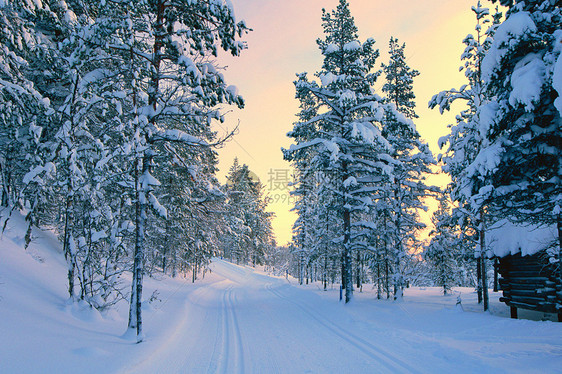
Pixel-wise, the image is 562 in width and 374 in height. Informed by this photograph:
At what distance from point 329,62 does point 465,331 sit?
51.0 ft

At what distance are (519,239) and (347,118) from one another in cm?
1062

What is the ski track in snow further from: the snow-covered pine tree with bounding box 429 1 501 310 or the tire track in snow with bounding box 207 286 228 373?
the snow-covered pine tree with bounding box 429 1 501 310

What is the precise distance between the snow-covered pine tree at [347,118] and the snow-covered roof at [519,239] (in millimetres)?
6250

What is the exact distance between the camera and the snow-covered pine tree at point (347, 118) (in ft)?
54.9

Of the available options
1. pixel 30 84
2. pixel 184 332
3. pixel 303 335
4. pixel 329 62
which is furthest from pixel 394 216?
pixel 30 84

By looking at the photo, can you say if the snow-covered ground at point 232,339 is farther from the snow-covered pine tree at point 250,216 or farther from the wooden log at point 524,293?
the snow-covered pine tree at point 250,216

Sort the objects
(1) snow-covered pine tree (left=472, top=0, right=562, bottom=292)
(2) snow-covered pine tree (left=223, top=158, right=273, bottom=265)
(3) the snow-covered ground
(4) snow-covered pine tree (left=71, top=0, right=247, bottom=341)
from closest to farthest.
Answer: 1. (3) the snow-covered ground
2. (1) snow-covered pine tree (left=472, top=0, right=562, bottom=292)
3. (4) snow-covered pine tree (left=71, top=0, right=247, bottom=341)
4. (2) snow-covered pine tree (left=223, top=158, right=273, bottom=265)

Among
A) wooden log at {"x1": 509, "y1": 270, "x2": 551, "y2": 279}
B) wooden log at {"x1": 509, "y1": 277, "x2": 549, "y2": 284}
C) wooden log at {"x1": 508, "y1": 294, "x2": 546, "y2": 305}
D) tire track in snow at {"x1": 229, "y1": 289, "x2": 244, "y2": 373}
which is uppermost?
wooden log at {"x1": 509, "y1": 270, "x2": 551, "y2": 279}

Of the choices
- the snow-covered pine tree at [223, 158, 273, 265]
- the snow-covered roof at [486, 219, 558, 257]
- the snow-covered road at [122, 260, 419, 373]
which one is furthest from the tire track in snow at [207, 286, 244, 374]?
the snow-covered pine tree at [223, 158, 273, 265]

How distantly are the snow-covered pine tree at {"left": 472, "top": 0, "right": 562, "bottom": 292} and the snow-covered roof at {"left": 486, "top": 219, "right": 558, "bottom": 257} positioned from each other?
401cm

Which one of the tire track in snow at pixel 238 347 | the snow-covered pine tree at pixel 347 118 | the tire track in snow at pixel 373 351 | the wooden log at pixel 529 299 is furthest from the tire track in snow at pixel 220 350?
the wooden log at pixel 529 299

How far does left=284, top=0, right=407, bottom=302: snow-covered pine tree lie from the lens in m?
16.7

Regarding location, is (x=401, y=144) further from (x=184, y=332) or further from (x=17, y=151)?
(x=17, y=151)

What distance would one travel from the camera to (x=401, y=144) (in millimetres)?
21172
